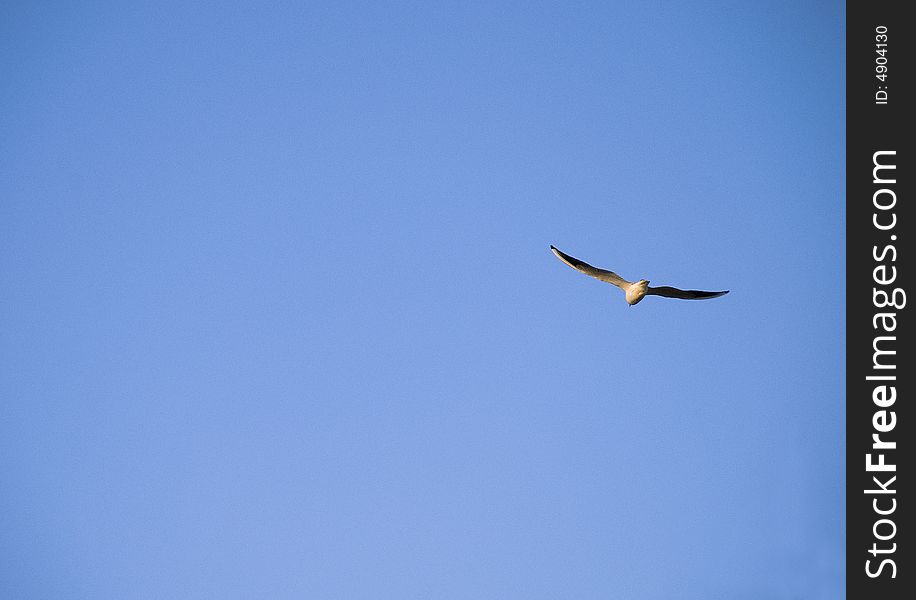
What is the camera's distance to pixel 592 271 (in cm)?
2205
